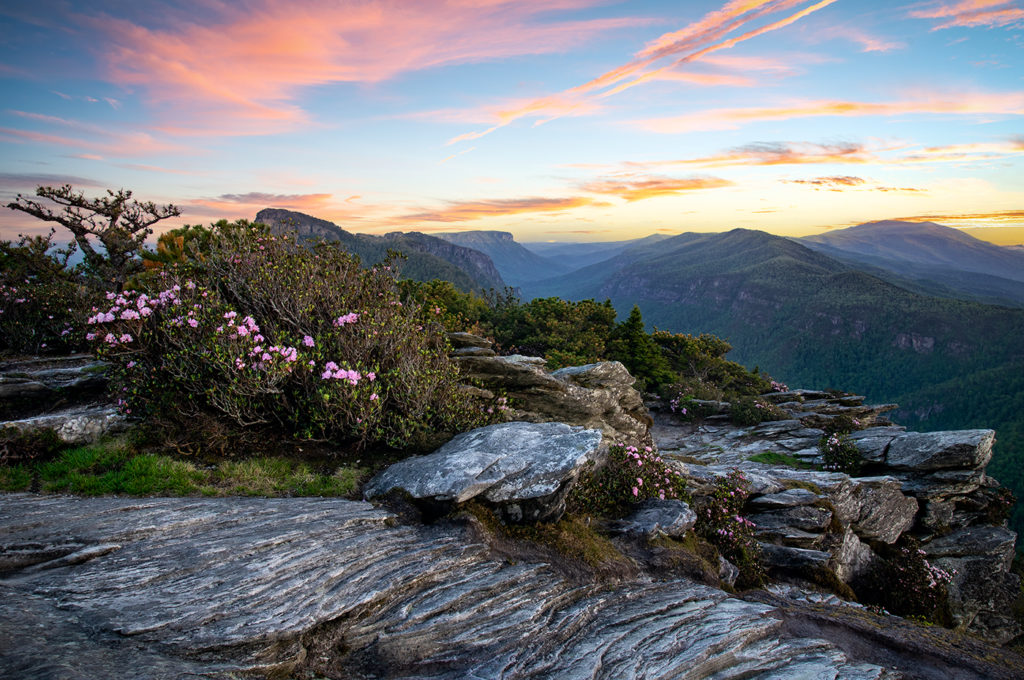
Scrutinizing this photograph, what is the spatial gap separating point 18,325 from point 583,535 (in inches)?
715

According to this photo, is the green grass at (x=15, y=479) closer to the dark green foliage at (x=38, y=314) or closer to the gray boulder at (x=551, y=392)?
the dark green foliage at (x=38, y=314)

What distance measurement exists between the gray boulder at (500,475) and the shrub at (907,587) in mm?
9809

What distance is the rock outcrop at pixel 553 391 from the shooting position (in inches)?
554

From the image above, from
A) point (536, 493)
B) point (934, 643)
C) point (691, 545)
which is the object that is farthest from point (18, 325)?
point (934, 643)

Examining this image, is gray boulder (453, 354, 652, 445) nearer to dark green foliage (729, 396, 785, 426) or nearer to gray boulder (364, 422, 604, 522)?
gray boulder (364, 422, 604, 522)

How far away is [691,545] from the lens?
967 centimetres

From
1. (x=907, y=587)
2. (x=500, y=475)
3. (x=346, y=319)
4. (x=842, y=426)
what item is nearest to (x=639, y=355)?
(x=842, y=426)

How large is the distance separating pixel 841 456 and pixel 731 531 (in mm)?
9013

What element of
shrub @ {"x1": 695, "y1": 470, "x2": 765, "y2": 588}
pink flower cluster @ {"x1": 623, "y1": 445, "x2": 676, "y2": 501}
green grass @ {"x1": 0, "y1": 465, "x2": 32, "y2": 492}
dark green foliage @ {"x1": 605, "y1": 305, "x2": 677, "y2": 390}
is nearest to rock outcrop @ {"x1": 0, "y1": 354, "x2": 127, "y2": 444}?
green grass @ {"x1": 0, "y1": 465, "x2": 32, "y2": 492}

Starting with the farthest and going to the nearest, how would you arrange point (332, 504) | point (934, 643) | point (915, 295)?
point (915, 295)
point (934, 643)
point (332, 504)

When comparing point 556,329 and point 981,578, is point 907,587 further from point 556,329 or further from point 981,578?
point 556,329

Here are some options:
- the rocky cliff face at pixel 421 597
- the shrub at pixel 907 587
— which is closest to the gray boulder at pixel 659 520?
the rocky cliff face at pixel 421 597

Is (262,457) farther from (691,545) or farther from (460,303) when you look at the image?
(460,303)

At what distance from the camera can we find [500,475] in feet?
26.7
